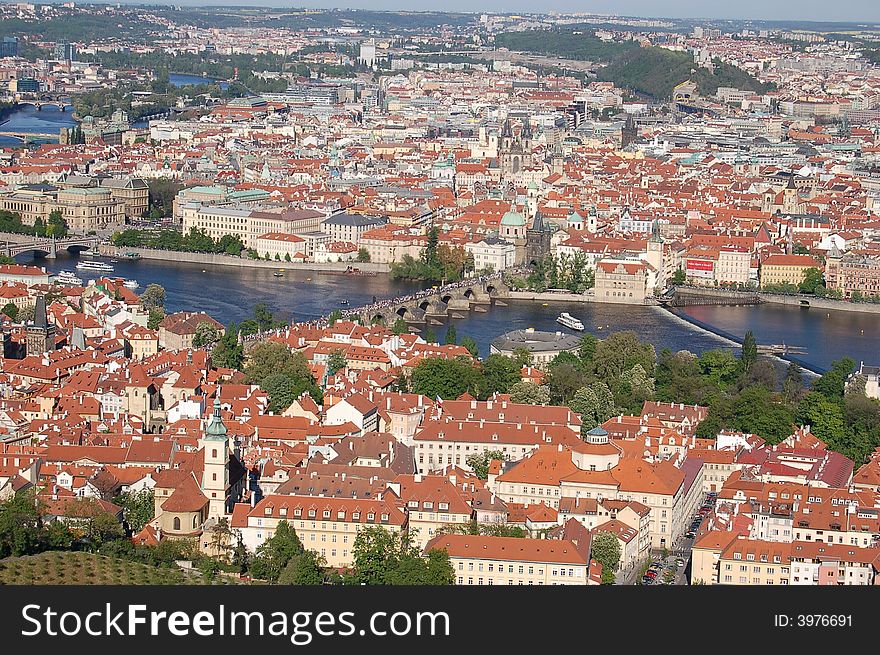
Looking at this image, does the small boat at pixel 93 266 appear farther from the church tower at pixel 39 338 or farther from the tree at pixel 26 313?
the church tower at pixel 39 338

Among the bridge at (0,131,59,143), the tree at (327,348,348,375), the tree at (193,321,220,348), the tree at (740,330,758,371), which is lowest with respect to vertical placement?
the bridge at (0,131,59,143)

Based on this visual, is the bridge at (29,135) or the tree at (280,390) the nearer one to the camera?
the tree at (280,390)

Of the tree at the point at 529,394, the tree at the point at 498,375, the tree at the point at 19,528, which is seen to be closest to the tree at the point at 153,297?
the tree at the point at 498,375

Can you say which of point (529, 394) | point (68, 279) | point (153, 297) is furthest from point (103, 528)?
point (68, 279)

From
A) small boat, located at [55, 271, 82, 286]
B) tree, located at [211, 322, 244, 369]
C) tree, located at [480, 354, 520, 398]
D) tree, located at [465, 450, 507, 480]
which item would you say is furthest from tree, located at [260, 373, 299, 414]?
small boat, located at [55, 271, 82, 286]

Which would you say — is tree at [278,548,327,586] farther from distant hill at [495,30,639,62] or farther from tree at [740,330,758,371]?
distant hill at [495,30,639,62]

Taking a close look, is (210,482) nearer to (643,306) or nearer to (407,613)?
(407,613)
